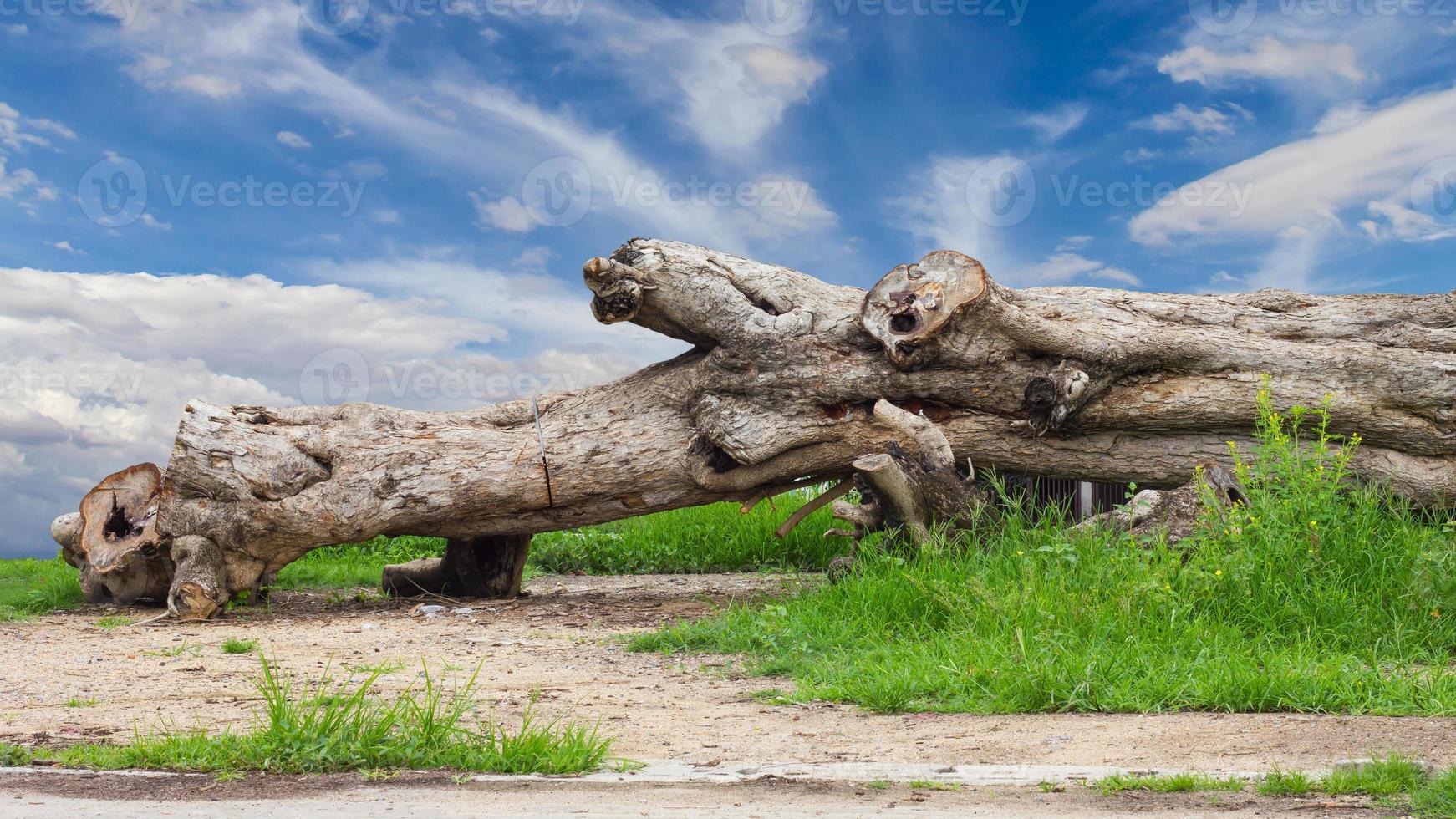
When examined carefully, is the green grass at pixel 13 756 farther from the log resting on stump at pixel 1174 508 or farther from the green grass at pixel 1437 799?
the log resting on stump at pixel 1174 508

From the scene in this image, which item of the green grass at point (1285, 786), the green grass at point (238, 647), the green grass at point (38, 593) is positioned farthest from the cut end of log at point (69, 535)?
the green grass at point (1285, 786)

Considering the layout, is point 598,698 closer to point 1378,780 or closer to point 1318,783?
point 1318,783

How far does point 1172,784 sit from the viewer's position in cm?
369

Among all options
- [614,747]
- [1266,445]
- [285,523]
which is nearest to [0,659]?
[285,523]

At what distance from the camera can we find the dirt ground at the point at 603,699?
418 centimetres

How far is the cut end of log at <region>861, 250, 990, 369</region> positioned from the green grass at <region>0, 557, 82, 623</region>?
7347mm

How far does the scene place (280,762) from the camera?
3.93 meters

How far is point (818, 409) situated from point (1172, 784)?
16.7ft

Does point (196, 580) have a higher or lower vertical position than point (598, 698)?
higher

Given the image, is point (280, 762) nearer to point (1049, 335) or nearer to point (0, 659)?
point (0, 659)

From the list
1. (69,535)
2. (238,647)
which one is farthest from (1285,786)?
(69,535)

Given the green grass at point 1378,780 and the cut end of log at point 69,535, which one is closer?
the green grass at point 1378,780

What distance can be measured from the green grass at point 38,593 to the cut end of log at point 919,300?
735 centimetres

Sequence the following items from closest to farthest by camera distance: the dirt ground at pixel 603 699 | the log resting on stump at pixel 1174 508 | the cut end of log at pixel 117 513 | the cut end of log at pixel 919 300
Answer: the dirt ground at pixel 603 699 < the log resting on stump at pixel 1174 508 < the cut end of log at pixel 919 300 < the cut end of log at pixel 117 513
